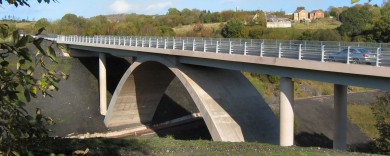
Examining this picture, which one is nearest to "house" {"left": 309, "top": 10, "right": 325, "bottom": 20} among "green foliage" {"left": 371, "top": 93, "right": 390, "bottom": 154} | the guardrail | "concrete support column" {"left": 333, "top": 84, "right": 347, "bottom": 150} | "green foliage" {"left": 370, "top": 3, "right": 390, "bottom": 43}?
"green foliage" {"left": 370, "top": 3, "right": 390, "bottom": 43}

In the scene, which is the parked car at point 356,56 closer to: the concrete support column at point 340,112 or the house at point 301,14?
the concrete support column at point 340,112

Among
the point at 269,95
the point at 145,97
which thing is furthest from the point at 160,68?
the point at 269,95

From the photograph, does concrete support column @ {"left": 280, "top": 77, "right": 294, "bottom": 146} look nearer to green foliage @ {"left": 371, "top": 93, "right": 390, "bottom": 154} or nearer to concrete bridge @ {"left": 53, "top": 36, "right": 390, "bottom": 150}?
concrete bridge @ {"left": 53, "top": 36, "right": 390, "bottom": 150}

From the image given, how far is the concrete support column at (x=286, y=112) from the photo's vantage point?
55.5ft

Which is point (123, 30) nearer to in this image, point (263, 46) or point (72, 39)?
point (72, 39)

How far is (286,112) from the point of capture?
16969 mm

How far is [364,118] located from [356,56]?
96.9 ft

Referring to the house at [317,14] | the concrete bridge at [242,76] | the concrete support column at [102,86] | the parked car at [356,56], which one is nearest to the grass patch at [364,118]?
the concrete bridge at [242,76]

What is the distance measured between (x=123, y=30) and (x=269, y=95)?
39347mm

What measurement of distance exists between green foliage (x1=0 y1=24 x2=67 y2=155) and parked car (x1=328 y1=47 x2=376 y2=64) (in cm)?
1158

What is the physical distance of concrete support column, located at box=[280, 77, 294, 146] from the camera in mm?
16922

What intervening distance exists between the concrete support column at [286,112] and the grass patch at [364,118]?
22378 mm

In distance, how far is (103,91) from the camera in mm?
40125

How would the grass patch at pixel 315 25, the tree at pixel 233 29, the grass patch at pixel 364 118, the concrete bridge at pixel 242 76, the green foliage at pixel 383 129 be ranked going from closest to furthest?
the concrete bridge at pixel 242 76, the green foliage at pixel 383 129, the grass patch at pixel 364 118, the tree at pixel 233 29, the grass patch at pixel 315 25
